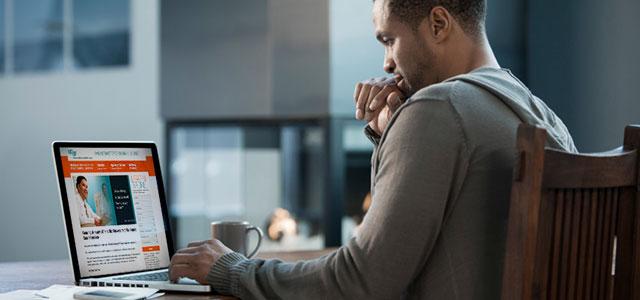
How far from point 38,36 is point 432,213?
627 cm

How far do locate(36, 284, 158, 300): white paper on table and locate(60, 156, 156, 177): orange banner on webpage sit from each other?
0.62ft

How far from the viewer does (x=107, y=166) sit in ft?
5.36

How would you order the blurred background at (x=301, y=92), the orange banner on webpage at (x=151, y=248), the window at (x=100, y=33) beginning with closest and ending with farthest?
the orange banner on webpage at (x=151, y=248) → the blurred background at (x=301, y=92) → the window at (x=100, y=33)

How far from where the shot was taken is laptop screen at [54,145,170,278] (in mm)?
1574

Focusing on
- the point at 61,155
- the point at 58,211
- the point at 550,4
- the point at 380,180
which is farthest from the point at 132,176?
the point at 58,211

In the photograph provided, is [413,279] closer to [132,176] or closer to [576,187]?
[576,187]

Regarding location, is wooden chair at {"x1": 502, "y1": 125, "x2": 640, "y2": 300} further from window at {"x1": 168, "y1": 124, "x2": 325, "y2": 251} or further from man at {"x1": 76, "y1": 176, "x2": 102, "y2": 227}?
window at {"x1": 168, "y1": 124, "x2": 325, "y2": 251}

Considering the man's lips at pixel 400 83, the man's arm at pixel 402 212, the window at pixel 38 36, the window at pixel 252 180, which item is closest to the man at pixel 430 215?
the man's arm at pixel 402 212

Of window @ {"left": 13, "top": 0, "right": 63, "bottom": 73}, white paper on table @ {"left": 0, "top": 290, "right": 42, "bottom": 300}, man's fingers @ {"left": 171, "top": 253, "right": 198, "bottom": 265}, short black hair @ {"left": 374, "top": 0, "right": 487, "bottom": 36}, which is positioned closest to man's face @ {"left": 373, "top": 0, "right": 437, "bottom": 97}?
short black hair @ {"left": 374, "top": 0, "right": 487, "bottom": 36}

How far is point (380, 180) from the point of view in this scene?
1.34 metres

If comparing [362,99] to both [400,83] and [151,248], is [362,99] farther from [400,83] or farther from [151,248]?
[151,248]

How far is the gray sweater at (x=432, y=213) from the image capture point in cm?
129

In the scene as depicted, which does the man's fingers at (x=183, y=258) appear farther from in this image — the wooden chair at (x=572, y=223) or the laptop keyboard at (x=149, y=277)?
the wooden chair at (x=572, y=223)

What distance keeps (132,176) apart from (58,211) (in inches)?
224
